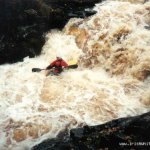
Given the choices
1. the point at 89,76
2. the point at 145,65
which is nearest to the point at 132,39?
the point at 145,65

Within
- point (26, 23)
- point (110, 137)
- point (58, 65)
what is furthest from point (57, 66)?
point (110, 137)

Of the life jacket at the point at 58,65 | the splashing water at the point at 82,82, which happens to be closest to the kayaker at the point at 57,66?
the life jacket at the point at 58,65

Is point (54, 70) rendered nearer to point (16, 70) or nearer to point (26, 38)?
point (16, 70)

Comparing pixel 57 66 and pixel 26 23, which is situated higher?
pixel 26 23

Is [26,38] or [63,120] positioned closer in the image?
[63,120]

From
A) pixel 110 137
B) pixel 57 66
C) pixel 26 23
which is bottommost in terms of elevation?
pixel 110 137

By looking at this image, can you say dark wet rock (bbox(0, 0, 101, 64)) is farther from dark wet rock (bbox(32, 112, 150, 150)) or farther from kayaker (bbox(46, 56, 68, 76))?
dark wet rock (bbox(32, 112, 150, 150))

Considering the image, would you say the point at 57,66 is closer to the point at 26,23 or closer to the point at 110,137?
the point at 26,23
